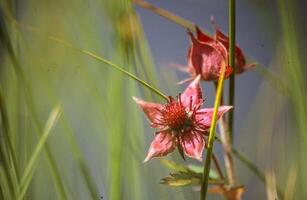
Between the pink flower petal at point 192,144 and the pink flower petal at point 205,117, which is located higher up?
the pink flower petal at point 205,117

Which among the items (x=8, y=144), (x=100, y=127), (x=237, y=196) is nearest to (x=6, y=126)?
(x=8, y=144)

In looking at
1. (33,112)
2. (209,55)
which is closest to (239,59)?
(209,55)

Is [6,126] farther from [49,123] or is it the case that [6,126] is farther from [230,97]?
[230,97]

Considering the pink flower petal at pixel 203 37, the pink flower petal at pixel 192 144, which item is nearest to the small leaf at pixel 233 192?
the pink flower petal at pixel 192 144

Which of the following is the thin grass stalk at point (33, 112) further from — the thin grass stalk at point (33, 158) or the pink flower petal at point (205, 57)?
the pink flower petal at point (205, 57)

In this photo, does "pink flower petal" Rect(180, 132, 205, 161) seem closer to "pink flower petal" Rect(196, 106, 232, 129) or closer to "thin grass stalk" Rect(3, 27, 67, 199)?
"pink flower petal" Rect(196, 106, 232, 129)
